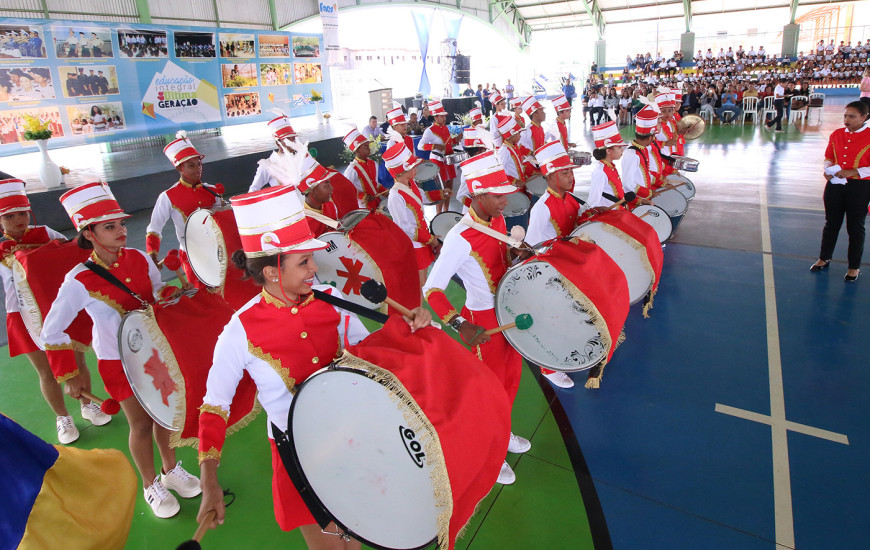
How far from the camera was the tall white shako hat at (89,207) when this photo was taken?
275cm

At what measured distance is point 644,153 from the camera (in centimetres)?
528

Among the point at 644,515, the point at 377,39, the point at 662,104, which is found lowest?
the point at 644,515

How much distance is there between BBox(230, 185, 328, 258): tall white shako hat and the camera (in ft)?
6.11

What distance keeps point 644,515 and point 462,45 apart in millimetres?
33400

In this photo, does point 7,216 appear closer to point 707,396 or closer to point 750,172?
point 707,396

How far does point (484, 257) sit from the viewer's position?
295cm

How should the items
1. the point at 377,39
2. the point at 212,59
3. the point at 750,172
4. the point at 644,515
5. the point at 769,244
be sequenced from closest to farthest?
the point at 644,515 < the point at 769,244 < the point at 750,172 < the point at 212,59 < the point at 377,39

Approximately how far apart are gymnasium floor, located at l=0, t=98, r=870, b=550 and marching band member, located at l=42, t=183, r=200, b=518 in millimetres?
697

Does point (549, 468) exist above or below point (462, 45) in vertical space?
below

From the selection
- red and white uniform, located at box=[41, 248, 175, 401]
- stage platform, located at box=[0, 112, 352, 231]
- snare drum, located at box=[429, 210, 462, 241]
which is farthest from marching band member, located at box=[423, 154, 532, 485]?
stage platform, located at box=[0, 112, 352, 231]

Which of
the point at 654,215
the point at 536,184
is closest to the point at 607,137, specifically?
the point at 654,215

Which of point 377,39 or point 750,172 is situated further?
point 377,39

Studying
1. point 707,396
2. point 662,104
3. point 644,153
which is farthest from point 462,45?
point 707,396

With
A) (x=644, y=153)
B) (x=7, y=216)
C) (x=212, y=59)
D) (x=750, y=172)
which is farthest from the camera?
(x=212, y=59)
